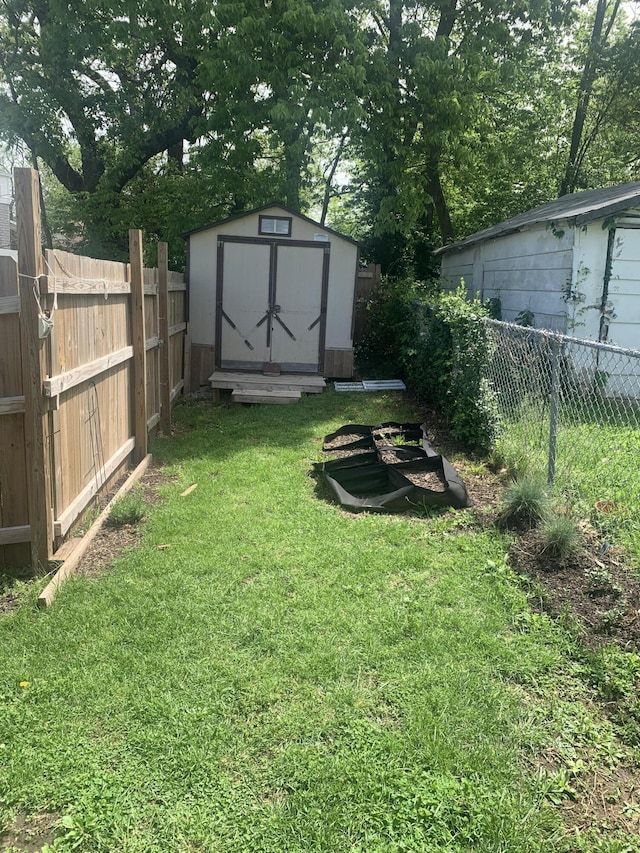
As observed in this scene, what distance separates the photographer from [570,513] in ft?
13.8

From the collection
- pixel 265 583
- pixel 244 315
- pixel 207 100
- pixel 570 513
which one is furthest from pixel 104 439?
pixel 207 100

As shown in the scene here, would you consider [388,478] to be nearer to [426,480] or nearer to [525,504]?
[426,480]

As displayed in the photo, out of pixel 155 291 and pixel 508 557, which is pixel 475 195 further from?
pixel 508 557

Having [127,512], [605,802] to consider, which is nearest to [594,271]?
[127,512]

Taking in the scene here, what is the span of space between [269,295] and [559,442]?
20.8 feet

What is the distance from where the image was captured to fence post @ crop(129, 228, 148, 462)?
565 centimetres

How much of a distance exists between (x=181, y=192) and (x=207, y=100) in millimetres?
2465

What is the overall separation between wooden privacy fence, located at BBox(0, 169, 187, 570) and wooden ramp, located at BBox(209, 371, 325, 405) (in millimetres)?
4050

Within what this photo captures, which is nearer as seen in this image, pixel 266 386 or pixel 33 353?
pixel 33 353

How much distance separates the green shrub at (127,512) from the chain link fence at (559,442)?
3.10 m

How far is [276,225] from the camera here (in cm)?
1050

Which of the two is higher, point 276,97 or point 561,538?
point 276,97

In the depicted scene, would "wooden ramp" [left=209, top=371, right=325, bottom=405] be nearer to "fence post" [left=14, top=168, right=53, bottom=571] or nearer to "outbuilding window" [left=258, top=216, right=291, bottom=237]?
"outbuilding window" [left=258, top=216, right=291, bottom=237]

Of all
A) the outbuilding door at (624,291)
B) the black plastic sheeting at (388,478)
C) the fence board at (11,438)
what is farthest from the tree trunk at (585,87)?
the fence board at (11,438)
